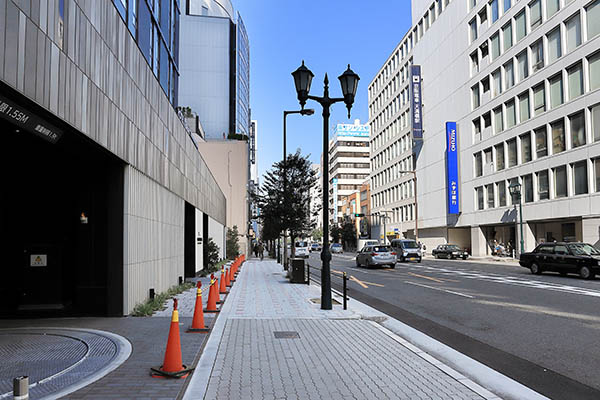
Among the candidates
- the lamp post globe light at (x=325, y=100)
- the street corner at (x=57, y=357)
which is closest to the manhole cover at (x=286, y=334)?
the street corner at (x=57, y=357)

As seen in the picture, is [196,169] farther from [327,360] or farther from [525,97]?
[525,97]

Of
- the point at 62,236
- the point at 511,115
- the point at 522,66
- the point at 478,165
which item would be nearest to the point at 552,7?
the point at 522,66

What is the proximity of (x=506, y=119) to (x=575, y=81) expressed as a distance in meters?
9.27

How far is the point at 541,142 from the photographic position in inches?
1496

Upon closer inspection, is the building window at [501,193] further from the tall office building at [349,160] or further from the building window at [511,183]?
the tall office building at [349,160]

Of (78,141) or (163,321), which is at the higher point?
(78,141)

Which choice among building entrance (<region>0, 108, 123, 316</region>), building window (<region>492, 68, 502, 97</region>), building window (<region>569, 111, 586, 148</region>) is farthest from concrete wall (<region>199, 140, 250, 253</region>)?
building entrance (<region>0, 108, 123, 316</region>)

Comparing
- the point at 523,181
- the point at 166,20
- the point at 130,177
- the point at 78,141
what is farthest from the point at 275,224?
the point at 523,181

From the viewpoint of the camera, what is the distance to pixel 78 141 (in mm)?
8414

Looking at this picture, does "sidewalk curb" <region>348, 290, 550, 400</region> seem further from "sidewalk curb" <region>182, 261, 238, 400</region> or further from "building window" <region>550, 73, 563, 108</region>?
"building window" <region>550, 73, 563, 108</region>

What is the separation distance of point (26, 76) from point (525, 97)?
4157cm

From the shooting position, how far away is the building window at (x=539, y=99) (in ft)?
123

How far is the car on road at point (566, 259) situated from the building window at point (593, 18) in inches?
691

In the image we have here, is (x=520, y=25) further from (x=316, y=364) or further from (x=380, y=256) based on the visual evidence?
(x=316, y=364)
